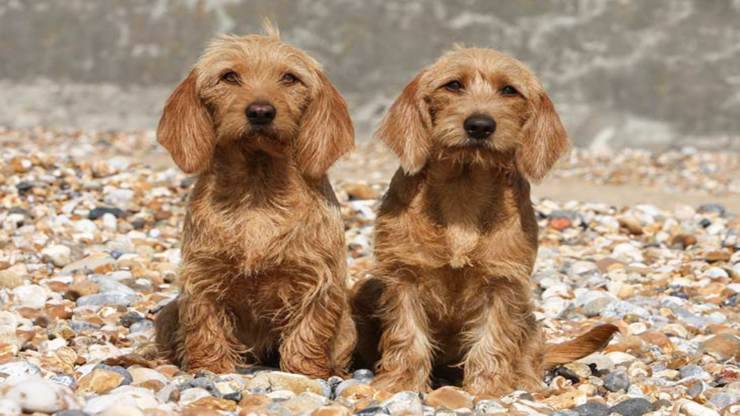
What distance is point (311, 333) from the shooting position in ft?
18.8

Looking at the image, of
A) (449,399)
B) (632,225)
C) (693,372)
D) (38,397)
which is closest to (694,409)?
(693,372)

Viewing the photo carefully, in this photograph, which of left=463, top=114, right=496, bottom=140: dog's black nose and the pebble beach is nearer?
the pebble beach

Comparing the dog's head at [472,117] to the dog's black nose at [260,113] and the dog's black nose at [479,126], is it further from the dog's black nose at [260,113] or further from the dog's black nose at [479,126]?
the dog's black nose at [260,113]

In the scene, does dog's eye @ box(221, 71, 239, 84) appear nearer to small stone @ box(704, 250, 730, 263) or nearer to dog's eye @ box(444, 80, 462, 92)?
dog's eye @ box(444, 80, 462, 92)

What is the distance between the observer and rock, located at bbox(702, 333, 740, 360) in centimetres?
641

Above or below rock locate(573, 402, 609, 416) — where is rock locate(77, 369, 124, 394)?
above

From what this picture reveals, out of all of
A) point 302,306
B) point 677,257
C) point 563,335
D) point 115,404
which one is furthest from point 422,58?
point 115,404

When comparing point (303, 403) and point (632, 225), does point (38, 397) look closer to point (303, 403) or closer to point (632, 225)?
point (303, 403)

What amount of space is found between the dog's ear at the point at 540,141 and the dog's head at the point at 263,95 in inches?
36.6

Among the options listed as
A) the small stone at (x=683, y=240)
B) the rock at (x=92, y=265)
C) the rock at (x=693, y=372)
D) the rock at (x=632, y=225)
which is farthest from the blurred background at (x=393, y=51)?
the rock at (x=693, y=372)

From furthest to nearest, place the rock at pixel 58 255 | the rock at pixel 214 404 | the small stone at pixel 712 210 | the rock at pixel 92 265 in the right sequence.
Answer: the small stone at pixel 712 210, the rock at pixel 58 255, the rock at pixel 92 265, the rock at pixel 214 404

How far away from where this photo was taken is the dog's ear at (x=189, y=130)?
219 inches

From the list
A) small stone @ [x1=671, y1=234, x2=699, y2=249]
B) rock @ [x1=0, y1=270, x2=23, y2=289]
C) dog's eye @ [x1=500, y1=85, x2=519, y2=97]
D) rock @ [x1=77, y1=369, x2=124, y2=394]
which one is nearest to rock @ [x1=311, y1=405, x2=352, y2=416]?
rock @ [x1=77, y1=369, x2=124, y2=394]

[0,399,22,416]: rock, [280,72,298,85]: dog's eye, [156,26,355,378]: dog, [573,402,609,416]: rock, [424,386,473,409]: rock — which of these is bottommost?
[573,402,609,416]: rock
